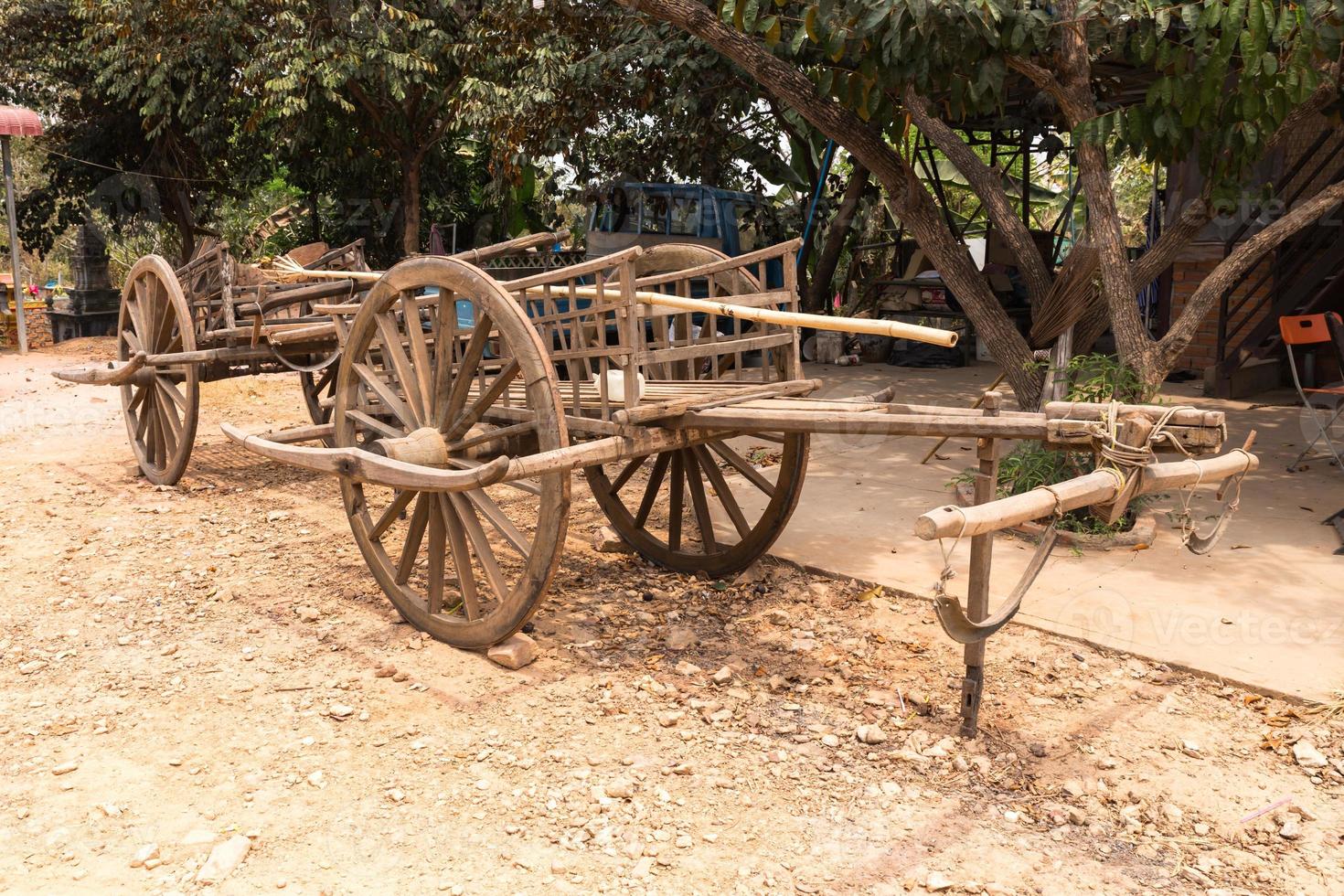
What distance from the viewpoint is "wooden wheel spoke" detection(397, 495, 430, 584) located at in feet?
13.3

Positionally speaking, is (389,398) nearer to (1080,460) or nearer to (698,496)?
(698,496)

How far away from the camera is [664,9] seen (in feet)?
A: 19.0

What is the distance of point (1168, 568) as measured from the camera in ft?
15.6

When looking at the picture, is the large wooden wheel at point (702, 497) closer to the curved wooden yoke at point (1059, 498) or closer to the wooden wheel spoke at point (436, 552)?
the wooden wheel spoke at point (436, 552)

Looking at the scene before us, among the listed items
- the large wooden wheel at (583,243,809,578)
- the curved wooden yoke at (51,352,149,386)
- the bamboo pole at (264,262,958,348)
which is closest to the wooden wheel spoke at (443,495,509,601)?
the bamboo pole at (264,262,958,348)

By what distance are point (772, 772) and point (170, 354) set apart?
14.5 feet

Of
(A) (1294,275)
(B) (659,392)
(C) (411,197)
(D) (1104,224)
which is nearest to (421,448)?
(B) (659,392)

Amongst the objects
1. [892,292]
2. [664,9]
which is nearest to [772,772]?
[664,9]

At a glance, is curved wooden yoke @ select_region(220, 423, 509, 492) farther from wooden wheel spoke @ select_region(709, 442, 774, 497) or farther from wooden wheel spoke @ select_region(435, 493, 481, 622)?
wooden wheel spoke @ select_region(709, 442, 774, 497)

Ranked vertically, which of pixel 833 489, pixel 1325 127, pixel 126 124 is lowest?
pixel 833 489

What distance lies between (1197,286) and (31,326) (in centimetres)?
1542

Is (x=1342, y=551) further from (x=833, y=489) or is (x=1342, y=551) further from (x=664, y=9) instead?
(x=664, y=9)

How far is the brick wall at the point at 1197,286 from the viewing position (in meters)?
9.38

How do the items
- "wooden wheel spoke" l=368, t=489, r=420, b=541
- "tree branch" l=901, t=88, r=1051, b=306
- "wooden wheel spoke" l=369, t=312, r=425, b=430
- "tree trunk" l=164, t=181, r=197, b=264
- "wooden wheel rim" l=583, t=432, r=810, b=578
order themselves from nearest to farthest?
"wooden wheel spoke" l=369, t=312, r=425, b=430 < "wooden wheel spoke" l=368, t=489, r=420, b=541 < "wooden wheel rim" l=583, t=432, r=810, b=578 < "tree branch" l=901, t=88, r=1051, b=306 < "tree trunk" l=164, t=181, r=197, b=264
